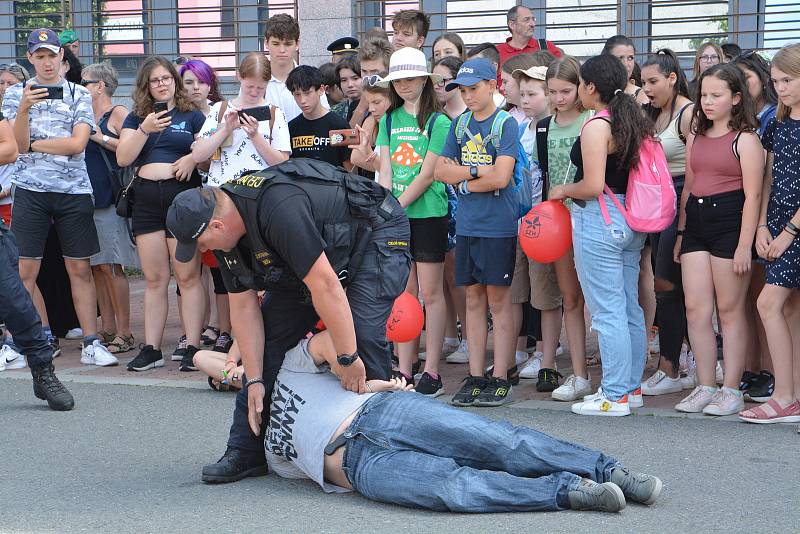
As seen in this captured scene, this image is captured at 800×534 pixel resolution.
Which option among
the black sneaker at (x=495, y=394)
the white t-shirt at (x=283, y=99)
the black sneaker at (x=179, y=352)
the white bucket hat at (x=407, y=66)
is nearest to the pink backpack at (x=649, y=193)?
the black sneaker at (x=495, y=394)

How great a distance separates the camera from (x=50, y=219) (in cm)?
873

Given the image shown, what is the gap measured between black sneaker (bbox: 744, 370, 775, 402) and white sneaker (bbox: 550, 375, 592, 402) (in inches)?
36.6

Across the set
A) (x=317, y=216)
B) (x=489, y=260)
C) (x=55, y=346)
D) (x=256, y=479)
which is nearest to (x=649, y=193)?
(x=489, y=260)

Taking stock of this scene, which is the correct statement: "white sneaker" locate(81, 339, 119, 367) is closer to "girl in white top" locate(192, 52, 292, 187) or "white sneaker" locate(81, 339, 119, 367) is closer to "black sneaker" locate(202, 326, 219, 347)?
"black sneaker" locate(202, 326, 219, 347)

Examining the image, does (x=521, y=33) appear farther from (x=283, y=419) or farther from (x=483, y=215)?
(x=283, y=419)

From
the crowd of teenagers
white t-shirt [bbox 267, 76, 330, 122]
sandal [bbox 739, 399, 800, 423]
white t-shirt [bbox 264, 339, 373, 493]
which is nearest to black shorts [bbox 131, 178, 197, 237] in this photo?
the crowd of teenagers

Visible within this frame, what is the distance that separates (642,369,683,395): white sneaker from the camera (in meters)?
6.97

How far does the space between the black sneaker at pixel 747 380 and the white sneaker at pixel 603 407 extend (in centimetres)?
85

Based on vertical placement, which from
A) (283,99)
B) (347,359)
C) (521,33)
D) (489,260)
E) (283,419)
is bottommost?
(283,419)

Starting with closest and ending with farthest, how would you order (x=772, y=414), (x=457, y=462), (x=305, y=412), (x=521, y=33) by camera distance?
1. (x=457, y=462)
2. (x=305, y=412)
3. (x=772, y=414)
4. (x=521, y=33)

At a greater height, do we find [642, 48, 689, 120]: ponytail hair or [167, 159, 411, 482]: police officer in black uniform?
[642, 48, 689, 120]: ponytail hair

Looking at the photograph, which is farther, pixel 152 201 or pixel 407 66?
pixel 152 201

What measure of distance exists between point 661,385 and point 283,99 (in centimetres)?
357

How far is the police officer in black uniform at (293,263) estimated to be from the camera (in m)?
4.56
